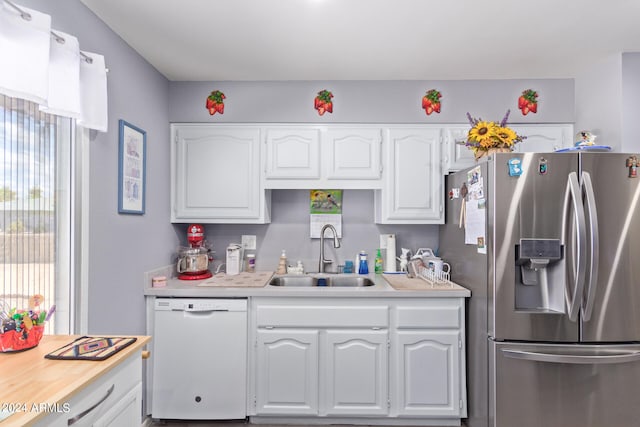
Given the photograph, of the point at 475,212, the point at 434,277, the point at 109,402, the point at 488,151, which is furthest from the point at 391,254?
the point at 109,402

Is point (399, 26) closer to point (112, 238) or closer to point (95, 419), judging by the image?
point (112, 238)

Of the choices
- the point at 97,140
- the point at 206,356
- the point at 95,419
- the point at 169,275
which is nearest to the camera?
the point at 95,419

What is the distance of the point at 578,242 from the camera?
1.70m

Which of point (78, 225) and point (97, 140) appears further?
point (97, 140)

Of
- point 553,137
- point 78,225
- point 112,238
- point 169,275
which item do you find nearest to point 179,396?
point 169,275

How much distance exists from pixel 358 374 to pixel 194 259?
142 cm

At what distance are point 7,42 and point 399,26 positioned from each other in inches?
68.6

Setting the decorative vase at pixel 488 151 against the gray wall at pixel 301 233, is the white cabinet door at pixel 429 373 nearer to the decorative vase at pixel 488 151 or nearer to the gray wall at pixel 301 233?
the gray wall at pixel 301 233

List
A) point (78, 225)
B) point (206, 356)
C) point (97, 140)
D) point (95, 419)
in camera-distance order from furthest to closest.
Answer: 1. point (206, 356)
2. point (97, 140)
3. point (78, 225)
4. point (95, 419)

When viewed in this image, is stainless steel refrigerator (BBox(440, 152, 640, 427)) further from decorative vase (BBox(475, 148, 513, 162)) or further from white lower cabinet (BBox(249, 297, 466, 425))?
white lower cabinet (BBox(249, 297, 466, 425))

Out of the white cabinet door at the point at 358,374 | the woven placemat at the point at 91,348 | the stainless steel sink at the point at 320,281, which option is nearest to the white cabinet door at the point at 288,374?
the white cabinet door at the point at 358,374

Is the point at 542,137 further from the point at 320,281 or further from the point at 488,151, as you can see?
the point at 320,281

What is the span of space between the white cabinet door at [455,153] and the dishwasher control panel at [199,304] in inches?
70.0

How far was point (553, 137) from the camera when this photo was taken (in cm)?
256
